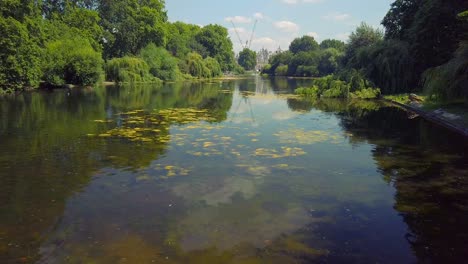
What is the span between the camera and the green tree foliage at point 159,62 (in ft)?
239

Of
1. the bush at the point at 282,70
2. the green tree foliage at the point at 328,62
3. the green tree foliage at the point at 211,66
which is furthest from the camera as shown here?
the bush at the point at 282,70

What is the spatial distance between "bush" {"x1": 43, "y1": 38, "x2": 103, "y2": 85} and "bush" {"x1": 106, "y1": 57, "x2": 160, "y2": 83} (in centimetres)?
847

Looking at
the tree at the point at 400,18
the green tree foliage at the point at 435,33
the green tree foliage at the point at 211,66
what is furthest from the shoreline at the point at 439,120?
the green tree foliage at the point at 211,66

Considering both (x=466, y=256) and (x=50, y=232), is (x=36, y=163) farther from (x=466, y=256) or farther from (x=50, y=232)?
(x=466, y=256)

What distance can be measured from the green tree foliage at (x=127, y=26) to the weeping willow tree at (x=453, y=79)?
62530 mm

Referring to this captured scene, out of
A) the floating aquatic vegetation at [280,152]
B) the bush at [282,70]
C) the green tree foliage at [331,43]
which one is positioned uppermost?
the green tree foliage at [331,43]

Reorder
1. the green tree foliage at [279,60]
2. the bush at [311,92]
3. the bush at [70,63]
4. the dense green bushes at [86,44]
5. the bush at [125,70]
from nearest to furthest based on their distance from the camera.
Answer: the dense green bushes at [86,44], the bush at [311,92], the bush at [70,63], the bush at [125,70], the green tree foliage at [279,60]

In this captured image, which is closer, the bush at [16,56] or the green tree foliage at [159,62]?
the bush at [16,56]

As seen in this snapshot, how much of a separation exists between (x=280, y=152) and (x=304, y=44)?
560ft

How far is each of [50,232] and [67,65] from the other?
47.5 meters

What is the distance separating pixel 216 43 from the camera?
122188 millimetres

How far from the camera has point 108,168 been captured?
11.0m

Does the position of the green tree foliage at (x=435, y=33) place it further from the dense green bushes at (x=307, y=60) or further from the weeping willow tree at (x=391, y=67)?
the dense green bushes at (x=307, y=60)

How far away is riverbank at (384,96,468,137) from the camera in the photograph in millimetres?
18375
